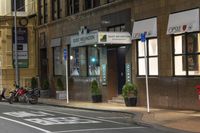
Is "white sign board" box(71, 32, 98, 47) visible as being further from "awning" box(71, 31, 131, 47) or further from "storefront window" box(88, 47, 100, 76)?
"storefront window" box(88, 47, 100, 76)

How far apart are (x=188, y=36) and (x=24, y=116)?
26.0ft

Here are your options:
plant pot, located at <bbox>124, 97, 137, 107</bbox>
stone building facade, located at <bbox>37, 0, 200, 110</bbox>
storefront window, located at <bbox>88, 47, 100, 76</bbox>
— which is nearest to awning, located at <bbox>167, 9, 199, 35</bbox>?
stone building facade, located at <bbox>37, 0, 200, 110</bbox>

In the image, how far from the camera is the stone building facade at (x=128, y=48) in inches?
868

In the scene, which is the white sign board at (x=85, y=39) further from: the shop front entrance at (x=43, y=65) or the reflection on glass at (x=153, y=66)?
the shop front entrance at (x=43, y=65)

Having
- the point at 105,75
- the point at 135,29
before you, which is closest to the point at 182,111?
the point at 135,29

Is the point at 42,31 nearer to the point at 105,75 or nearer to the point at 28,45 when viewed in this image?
the point at 28,45

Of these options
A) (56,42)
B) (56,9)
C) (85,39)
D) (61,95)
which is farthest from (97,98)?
(56,9)

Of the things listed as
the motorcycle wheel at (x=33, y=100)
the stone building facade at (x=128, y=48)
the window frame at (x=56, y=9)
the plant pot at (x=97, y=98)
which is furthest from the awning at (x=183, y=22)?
the window frame at (x=56, y=9)

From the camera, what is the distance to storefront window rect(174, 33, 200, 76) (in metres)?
21.5

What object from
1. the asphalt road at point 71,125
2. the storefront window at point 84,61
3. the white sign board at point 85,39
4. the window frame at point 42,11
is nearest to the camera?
the asphalt road at point 71,125

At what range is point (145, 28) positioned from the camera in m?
25.0

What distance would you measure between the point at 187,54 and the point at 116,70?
7.93m

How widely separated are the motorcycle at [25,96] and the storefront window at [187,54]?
12.3 m

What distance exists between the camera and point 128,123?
717 inches
